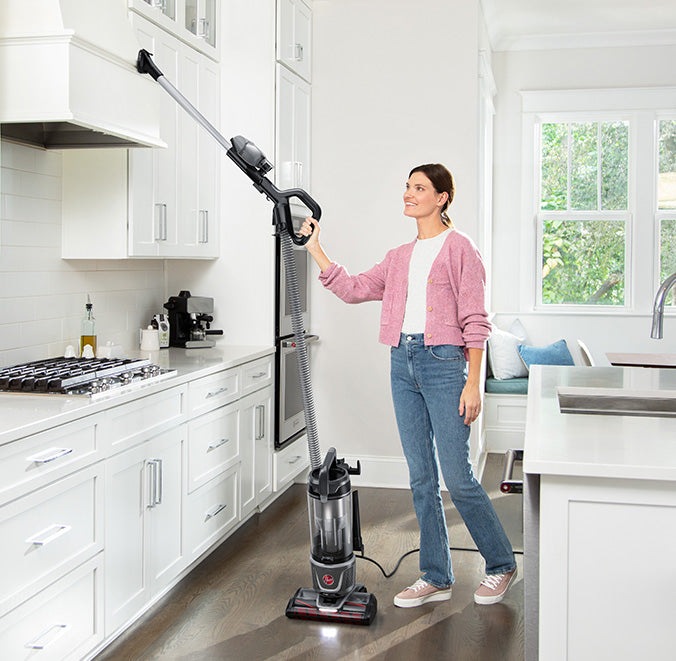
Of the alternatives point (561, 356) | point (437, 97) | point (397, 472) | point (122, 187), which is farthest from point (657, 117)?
point (122, 187)

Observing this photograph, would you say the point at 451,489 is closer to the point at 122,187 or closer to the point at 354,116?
the point at 122,187

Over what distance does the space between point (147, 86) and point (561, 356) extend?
3.70 meters

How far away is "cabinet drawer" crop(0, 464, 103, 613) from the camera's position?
1966 millimetres

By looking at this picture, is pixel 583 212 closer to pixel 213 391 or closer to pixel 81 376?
pixel 213 391

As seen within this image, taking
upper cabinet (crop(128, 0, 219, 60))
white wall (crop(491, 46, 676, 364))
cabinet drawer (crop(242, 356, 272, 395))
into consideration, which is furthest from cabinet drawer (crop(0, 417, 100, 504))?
white wall (crop(491, 46, 676, 364))

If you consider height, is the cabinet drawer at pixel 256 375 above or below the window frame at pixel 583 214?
below

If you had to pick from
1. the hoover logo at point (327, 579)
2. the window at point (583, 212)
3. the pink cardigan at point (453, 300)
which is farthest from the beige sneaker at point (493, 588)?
the window at point (583, 212)

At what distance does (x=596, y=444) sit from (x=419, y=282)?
50.4 inches

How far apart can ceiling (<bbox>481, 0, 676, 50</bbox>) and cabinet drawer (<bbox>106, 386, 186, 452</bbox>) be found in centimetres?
355

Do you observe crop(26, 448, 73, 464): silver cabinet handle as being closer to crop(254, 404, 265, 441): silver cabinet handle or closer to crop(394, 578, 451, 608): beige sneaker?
crop(394, 578, 451, 608): beige sneaker

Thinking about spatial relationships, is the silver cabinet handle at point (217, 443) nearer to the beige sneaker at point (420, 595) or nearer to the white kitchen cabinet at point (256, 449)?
the white kitchen cabinet at point (256, 449)

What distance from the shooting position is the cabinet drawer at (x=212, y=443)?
123 inches

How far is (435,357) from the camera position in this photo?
2764 millimetres

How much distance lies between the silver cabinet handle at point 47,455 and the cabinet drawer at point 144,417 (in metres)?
0.27
